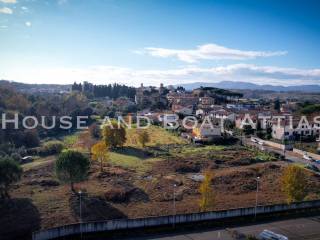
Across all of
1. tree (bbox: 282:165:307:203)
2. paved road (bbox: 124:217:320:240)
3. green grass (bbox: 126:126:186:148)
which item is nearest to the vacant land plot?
tree (bbox: 282:165:307:203)

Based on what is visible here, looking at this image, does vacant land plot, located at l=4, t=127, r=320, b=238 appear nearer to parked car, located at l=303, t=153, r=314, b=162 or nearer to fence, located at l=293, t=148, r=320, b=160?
parked car, located at l=303, t=153, r=314, b=162

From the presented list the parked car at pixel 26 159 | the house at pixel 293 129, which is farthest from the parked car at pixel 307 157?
the parked car at pixel 26 159

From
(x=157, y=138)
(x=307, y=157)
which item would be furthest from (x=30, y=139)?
(x=307, y=157)

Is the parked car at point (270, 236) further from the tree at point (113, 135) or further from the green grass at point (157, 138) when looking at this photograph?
the green grass at point (157, 138)

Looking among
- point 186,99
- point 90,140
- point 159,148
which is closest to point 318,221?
point 159,148

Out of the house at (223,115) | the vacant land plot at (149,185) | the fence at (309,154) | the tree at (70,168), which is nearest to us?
the vacant land plot at (149,185)

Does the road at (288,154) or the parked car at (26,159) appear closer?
the road at (288,154)
